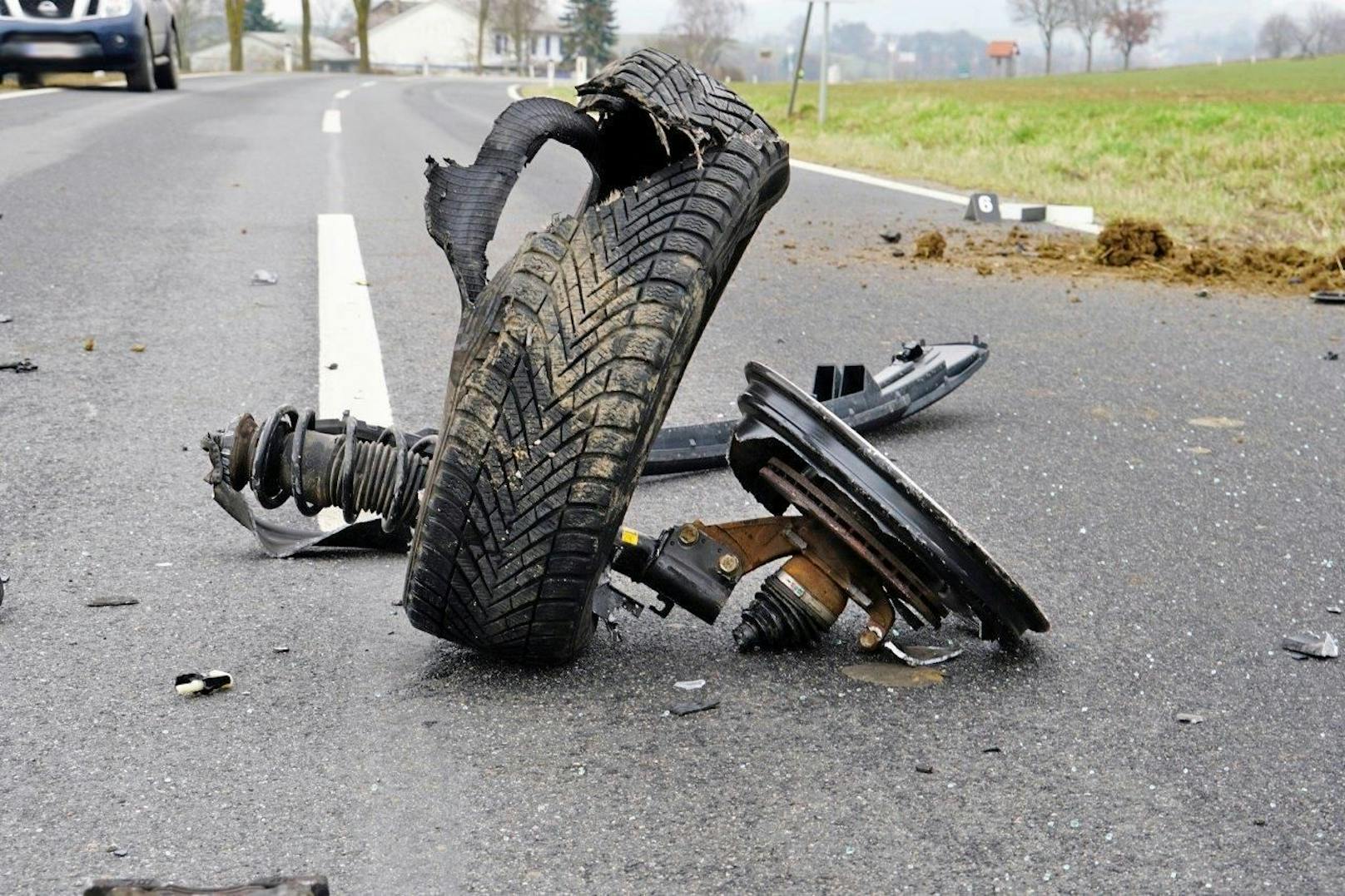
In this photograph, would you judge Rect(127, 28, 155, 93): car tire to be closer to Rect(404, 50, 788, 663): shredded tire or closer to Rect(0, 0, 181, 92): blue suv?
Rect(0, 0, 181, 92): blue suv

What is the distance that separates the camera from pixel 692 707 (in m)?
2.42

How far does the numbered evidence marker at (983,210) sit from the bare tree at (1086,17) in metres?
151

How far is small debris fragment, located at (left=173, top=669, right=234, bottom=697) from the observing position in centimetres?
244

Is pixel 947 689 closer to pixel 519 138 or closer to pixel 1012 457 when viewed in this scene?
pixel 519 138

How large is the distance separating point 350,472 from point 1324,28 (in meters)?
161

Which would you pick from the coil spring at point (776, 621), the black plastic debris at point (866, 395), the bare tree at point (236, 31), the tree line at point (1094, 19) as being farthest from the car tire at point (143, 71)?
the tree line at point (1094, 19)

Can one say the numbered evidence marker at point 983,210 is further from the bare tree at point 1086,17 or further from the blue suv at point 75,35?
the bare tree at point 1086,17

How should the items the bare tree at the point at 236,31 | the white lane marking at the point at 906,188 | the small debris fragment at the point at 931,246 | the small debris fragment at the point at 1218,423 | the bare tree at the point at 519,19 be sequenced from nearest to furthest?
1. the small debris fragment at the point at 1218,423
2. the small debris fragment at the point at 931,246
3. the white lane marking at the point at 906,188
4. the bare tree at the point at 236,31
5. the bare tree at the point at 519,19

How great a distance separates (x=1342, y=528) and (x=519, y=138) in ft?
7.37

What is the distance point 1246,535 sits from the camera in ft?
11.5

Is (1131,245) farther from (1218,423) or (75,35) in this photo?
→ (75,35)

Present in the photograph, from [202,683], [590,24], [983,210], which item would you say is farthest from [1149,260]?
[590,24]

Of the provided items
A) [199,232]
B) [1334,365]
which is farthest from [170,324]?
[1334,365]

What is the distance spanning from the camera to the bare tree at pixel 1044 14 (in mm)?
149375
